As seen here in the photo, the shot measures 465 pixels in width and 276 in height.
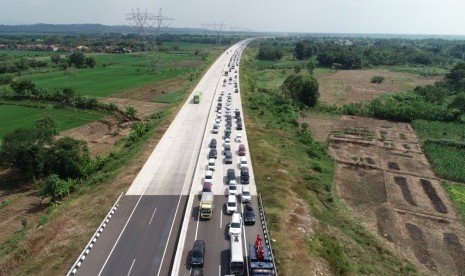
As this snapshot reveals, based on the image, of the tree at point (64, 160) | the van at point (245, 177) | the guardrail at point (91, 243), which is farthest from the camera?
the tree at point (64, 160)

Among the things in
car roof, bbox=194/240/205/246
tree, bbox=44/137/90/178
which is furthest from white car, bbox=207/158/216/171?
tree, bbox=44/137/90/178

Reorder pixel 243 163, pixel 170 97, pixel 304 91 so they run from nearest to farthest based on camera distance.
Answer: pixel 243 163 < pixel 304 91 < pixel 170 97

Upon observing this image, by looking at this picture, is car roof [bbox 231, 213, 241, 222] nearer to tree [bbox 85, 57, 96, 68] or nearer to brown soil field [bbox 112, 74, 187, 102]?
brown soil field [bbox 112, 74, 187, 102]

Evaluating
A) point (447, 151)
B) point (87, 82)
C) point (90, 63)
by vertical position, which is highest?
point (90, 63)

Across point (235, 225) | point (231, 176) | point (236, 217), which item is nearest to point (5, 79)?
point (231, 176)

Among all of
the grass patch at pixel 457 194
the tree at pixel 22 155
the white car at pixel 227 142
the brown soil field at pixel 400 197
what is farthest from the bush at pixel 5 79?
the grass patch at pixel 457 194

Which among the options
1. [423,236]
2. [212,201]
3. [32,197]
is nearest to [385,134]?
[423,236]

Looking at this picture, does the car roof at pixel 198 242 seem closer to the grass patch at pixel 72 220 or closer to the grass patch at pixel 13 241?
the grass patch at pixel 72 220

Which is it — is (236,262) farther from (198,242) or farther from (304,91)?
(304,91)
